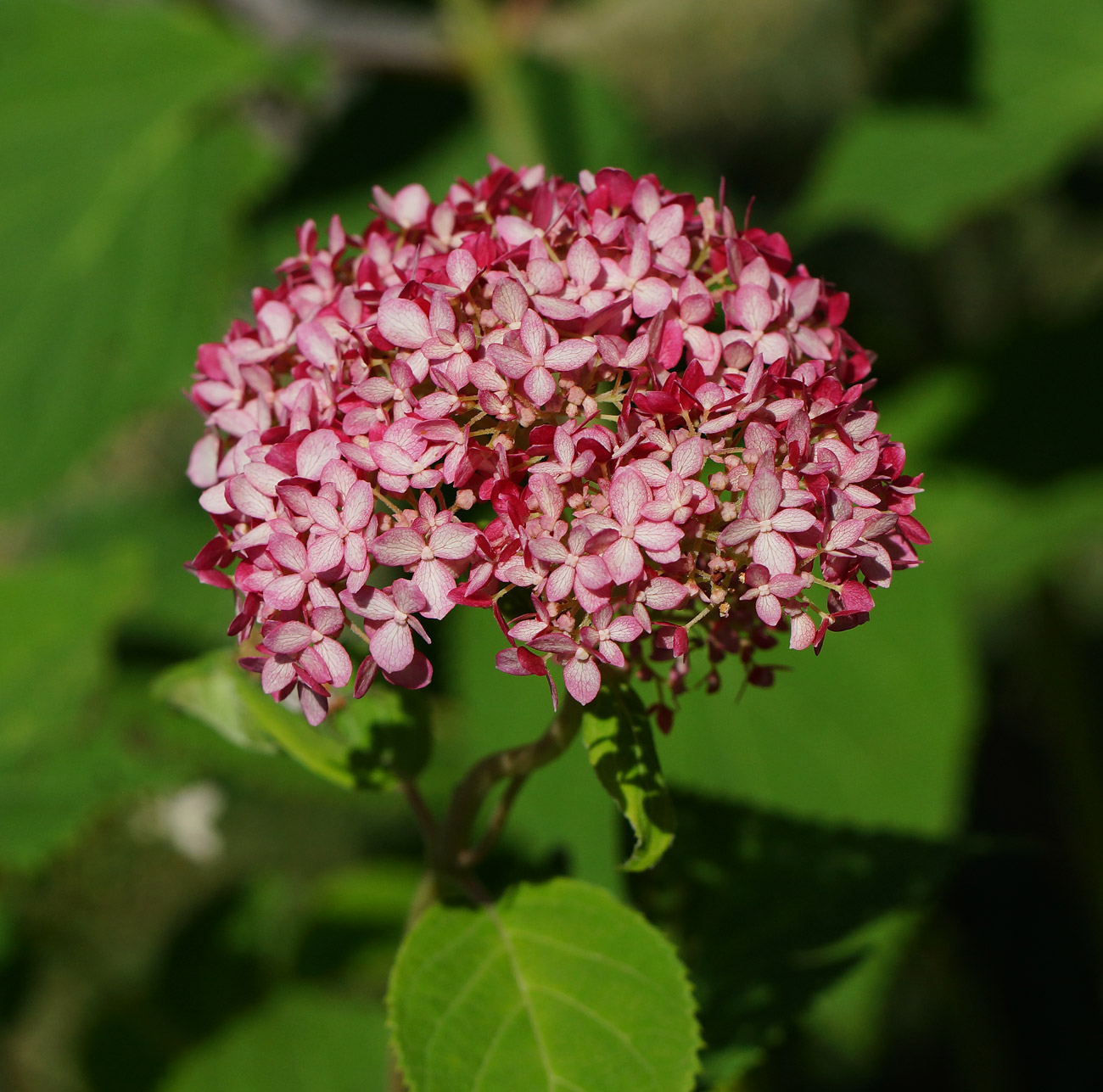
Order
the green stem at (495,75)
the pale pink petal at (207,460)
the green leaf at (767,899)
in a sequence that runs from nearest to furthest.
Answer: the pale pink petal at (207,460) < the green leaf at (767,899) < the green stem at (495,75)

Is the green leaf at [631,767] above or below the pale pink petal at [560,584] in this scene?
below

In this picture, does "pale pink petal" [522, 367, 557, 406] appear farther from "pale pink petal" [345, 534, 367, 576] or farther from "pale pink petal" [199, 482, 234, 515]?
"pale pink petal" [199, 482, 234, 515]

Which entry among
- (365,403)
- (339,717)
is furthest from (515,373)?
(339,717)

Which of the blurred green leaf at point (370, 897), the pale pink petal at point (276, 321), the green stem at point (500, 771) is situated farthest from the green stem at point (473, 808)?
the blurred green leaf at point (370, 897)

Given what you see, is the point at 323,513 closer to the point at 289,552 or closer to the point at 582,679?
the point at 289,552

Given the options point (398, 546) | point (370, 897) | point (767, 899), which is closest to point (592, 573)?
point (398, 546)

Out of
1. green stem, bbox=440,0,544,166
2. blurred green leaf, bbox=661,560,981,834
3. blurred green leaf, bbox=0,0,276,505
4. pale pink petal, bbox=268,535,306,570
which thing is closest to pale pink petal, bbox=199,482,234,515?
pale pink petal, bbox=268,535,306,570

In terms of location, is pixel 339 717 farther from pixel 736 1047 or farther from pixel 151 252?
pixel 151 252

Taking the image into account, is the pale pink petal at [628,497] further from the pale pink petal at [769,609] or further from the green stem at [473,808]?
the green stem at [473,808]
